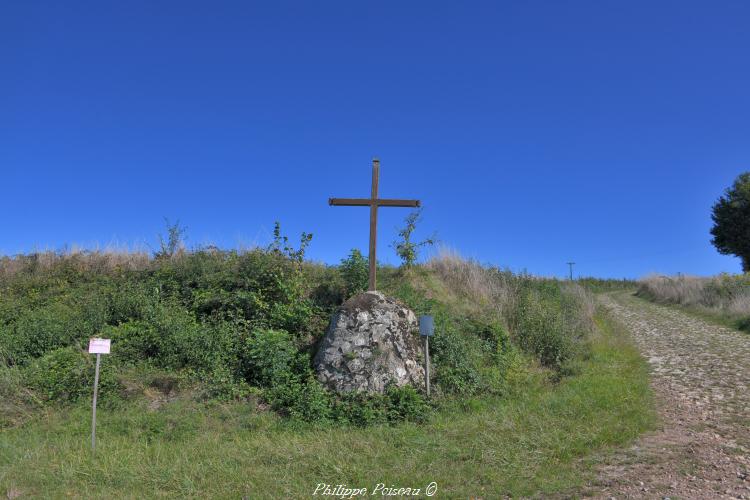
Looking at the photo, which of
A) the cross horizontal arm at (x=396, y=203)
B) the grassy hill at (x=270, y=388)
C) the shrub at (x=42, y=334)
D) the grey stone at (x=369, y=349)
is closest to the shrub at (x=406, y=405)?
the grassy hill at (x=270, y=388)

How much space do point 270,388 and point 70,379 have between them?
3546 mm

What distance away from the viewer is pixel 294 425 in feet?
21.7

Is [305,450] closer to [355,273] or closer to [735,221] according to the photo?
[355,273]

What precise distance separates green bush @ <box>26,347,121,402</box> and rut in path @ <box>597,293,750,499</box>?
7.66 m

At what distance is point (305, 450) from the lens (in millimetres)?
5582

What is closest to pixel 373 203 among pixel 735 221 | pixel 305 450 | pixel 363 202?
pixel 363 202

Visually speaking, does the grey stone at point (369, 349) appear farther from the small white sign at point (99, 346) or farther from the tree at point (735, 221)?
the tree at point (735, 221)

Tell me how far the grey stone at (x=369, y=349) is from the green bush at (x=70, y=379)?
3638mm

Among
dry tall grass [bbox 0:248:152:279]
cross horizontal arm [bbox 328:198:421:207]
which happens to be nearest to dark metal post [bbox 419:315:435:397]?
cross horizontal arm [bbox 328:198:421:207]

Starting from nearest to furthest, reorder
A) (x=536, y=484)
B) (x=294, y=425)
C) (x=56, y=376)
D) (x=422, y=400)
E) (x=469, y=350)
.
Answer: (x=536, y=484) → (x=294, y=425) → (x=422, y=400) → (x=56, y=376) → (x=469, y=350)

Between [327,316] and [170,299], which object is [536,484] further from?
[170,299]

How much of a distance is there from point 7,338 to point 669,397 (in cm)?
1327

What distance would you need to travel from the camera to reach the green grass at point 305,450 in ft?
15.6

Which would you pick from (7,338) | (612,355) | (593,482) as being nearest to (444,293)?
(612,355)
